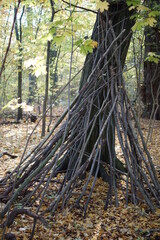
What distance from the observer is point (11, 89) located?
15281mm

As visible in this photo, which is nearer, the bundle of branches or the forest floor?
the forest floor

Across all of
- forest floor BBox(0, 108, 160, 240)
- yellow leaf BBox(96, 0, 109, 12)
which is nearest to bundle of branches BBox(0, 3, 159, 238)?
forest floor BBox(0, 108, 160, 240)

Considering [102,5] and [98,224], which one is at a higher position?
[102,5]

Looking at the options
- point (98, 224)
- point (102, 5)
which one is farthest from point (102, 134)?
point (102, 5)

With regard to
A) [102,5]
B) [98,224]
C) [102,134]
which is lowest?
[98,224]

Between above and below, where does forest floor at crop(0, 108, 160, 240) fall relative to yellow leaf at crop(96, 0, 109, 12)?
below

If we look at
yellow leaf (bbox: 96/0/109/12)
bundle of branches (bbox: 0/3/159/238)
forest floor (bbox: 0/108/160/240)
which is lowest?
forest floor (bbox: 0/108/160/240)

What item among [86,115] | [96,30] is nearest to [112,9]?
[96,30]

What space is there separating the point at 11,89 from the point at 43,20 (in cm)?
619

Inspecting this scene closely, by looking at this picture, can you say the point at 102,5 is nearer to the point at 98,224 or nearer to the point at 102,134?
the point at 102,134

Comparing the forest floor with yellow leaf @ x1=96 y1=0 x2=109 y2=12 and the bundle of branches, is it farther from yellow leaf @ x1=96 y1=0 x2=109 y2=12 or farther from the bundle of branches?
yellow leaf @ x1=96 y1=0 x2=109 y2=12

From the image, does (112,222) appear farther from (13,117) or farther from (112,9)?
(13,117)

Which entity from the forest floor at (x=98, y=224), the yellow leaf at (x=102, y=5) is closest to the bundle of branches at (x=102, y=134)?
the forest floor at (x=98, y=224)

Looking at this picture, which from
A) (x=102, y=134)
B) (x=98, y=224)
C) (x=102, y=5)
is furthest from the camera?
(x=102, y=134)
